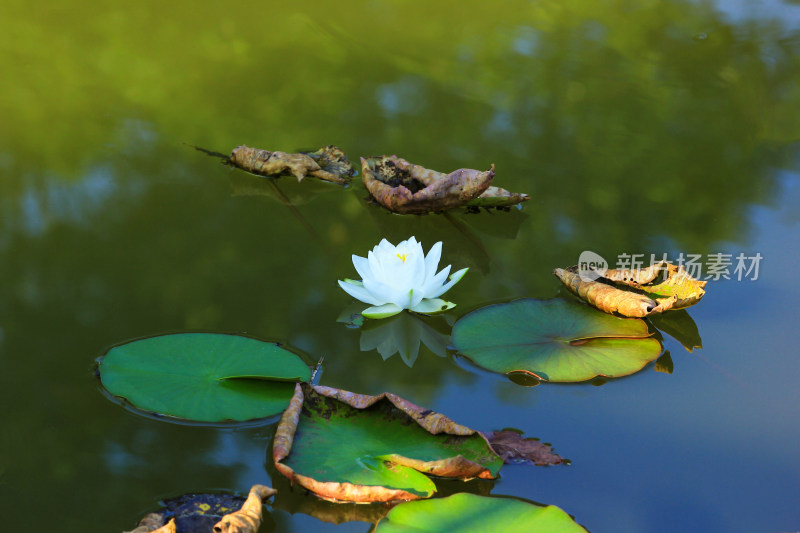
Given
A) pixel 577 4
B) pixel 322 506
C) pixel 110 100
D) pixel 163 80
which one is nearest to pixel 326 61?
pixel 163 80

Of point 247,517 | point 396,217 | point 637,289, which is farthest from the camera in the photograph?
point 396,217

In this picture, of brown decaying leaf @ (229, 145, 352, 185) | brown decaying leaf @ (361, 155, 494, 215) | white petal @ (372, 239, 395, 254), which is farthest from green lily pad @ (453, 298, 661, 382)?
brown decaying leaf @ (229, 145, 352, 185)

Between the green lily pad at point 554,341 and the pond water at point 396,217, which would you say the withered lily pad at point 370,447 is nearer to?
the pond water at point 396,217

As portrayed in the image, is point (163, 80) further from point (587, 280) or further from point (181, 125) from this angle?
point (587, 280)

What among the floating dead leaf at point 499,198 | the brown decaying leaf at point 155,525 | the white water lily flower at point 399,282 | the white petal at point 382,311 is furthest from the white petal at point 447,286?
the brown decaying leaf at point 155,525

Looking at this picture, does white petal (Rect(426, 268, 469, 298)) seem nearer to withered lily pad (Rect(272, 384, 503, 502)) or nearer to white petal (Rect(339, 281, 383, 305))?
white petal (Rect(339, 281, 383, 305))

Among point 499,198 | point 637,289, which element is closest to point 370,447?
point 637,289

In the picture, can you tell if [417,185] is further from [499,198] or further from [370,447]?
[370,447]
